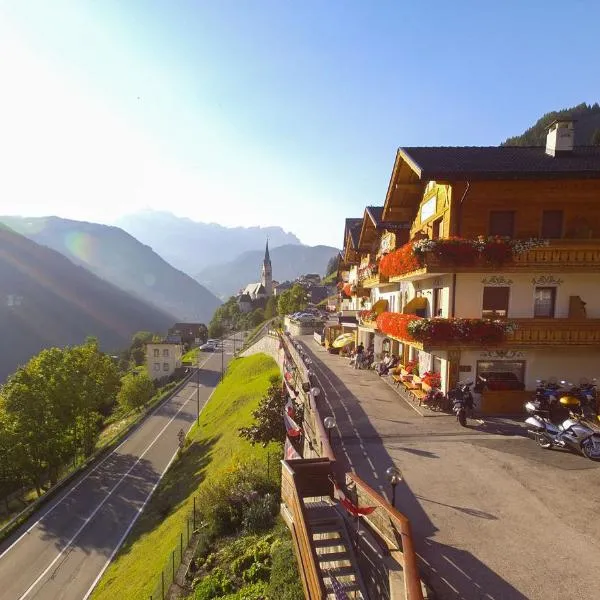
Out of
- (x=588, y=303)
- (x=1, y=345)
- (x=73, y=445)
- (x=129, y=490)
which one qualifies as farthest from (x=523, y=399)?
(x=1, y=345)

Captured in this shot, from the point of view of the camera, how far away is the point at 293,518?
10.8 meters

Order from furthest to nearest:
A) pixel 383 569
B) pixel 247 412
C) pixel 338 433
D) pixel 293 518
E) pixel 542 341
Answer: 1. pixel 247 412
2. pixel 542 341
3. pixel 338 433
4. pixel 293 518
5. pixel 383 569

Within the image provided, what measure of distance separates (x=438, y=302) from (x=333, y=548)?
43.9 ft

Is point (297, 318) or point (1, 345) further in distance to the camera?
point (1, 345)

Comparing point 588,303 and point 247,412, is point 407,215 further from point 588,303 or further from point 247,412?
point 247,412

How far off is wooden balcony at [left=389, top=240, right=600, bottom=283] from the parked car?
4.68 metres

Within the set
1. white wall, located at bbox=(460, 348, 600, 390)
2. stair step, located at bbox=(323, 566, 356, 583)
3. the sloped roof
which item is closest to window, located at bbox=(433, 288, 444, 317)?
white wall, located at bbox=(460, 348, 600, 390)

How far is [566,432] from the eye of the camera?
14.0 meters

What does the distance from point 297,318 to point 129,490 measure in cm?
3348

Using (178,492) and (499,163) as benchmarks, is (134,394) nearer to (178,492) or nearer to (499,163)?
(178,492)

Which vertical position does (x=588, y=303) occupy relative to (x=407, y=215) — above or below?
below

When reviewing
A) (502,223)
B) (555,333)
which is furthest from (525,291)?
(502,223)

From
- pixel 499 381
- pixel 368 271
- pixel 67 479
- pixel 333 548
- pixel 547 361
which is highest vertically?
pixel 368 271

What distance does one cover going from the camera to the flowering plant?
19.9 m
